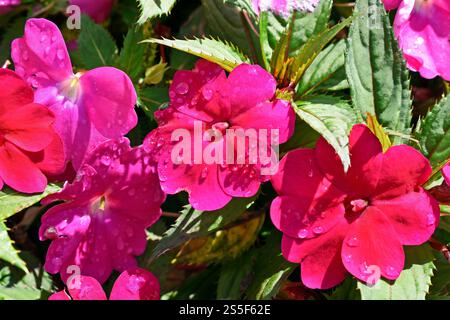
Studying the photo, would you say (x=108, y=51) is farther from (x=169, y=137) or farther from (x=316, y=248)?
(x=316, y=248)

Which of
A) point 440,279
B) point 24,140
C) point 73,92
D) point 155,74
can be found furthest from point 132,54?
point 440,279

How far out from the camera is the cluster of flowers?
881 mm

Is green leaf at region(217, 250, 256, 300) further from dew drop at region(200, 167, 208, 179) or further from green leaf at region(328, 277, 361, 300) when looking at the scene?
dew drop at region(200, 167, 208, 179)

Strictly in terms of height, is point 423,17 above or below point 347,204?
above

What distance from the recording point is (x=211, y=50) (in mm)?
935

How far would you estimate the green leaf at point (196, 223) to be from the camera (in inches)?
36.5

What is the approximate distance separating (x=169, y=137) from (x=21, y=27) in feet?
1.84

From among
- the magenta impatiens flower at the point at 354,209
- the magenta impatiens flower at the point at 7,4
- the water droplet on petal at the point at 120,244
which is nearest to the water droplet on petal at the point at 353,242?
the magenta impatiens flower at the point at 354,209

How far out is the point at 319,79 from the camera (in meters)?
1.01

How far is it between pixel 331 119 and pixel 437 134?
18 cm

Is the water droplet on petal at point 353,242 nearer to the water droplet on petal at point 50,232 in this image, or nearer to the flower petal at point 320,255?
the flower petal at point 320,255

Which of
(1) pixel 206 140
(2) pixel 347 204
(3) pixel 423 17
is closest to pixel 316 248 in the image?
(2) pixel 347 204

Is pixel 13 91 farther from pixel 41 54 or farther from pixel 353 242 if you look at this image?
pixel 353 242

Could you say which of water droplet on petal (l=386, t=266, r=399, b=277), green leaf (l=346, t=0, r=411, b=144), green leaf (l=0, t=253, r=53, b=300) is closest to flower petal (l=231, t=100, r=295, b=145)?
green leaf (l=346, t=0, r=411, b=144)
